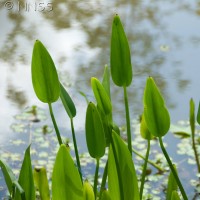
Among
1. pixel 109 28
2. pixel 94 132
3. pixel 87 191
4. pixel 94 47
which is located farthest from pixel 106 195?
pixel 109 28

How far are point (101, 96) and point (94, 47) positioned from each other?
179cm

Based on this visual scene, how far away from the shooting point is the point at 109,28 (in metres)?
3.00

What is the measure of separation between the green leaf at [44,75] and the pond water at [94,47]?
3.28 feet

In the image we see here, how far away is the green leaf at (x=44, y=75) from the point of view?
1.05m

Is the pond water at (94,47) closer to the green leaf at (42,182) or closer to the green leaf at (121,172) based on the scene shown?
the green leaf at (42,182)

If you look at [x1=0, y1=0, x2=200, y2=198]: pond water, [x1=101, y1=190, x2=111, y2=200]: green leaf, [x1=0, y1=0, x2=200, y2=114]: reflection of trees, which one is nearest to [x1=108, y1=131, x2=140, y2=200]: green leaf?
[x1=101, y1=190, x2=111, y2=200]: green leaf

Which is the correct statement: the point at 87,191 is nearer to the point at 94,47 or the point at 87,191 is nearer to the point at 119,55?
the point at 119,55

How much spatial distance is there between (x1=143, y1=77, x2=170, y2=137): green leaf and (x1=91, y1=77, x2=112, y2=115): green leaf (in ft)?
0.25

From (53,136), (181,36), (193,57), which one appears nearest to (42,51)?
(53,136)

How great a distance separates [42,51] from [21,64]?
1.62 meters

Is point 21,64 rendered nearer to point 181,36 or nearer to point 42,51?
point 181,36

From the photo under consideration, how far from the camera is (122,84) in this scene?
43.8 inches

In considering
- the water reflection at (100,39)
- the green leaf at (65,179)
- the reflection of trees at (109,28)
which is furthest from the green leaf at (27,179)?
the reflection of trees at (109,28)

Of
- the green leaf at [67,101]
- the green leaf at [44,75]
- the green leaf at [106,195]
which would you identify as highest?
the green leaf at [44,75]
